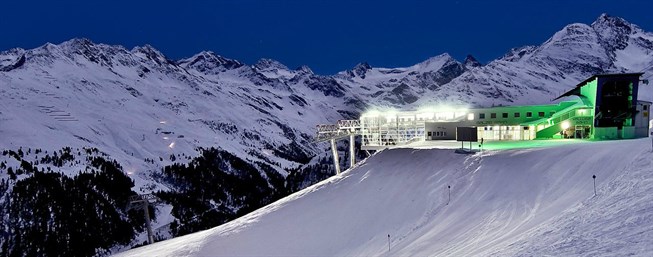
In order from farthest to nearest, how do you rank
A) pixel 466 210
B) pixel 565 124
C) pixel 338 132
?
pixel 338 132 → pixel 565 124 → pixel 466 210

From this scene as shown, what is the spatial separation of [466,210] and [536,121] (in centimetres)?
3169

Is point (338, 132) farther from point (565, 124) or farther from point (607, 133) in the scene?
point (607, 133)

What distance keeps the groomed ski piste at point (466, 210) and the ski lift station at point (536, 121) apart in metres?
14.1

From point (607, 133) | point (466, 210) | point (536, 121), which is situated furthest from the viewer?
point (536, 121)

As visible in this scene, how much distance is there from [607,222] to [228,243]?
2870 centimetres

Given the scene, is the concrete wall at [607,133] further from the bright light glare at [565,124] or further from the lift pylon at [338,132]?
the lift pylon at [338,132]

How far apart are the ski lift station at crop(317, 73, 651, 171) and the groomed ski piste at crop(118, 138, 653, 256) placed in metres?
14.1

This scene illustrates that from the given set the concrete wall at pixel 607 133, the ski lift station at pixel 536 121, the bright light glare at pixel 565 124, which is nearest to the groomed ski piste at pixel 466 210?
the concrete wall at pixel 607 133

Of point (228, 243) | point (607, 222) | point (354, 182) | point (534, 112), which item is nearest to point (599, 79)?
point (534, 112)

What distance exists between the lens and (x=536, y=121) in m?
57.3

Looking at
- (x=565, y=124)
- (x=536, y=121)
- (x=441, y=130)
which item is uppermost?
(x=536, y=121)

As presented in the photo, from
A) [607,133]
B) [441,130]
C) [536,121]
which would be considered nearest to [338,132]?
[441,130]

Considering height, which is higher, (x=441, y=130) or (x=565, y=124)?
(x=565, y=124)

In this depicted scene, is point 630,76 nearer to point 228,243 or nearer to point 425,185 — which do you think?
point 425,185
